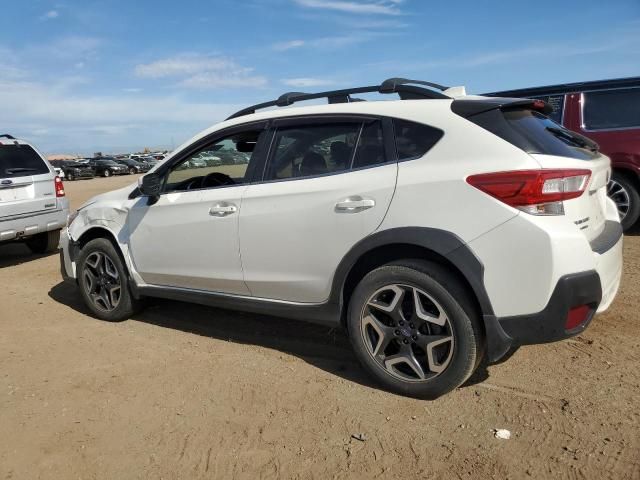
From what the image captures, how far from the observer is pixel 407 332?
3102 millimetres

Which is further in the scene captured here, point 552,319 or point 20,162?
point 20,162

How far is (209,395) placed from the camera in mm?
3359

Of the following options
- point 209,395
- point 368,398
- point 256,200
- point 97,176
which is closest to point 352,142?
point 256,200

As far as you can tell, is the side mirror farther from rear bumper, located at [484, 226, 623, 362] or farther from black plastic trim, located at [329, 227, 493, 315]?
rear bumper, located at [484, 226, 623, 362]

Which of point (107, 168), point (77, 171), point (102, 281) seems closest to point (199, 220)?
point (102, 281)

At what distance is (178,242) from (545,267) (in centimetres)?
263

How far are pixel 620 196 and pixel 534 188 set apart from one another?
478 centimetres

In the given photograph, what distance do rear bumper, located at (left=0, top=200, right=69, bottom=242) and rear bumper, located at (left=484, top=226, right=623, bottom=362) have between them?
6585 millimetres

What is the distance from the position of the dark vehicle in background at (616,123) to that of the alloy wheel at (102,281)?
5.38 m

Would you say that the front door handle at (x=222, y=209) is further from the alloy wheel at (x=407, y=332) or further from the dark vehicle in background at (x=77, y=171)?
the dark vehicle in background at (x=77, y=171)

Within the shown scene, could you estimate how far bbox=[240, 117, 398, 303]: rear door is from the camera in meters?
3.20

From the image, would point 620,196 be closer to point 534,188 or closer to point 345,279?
point 534,188

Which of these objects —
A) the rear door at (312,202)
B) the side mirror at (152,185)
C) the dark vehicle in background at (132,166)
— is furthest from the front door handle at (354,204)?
the dark vehicle in background at (132,166)

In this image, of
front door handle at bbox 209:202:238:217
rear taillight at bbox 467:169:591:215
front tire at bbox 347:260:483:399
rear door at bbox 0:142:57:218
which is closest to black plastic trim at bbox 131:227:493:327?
front tire at bbox 347:260:483:399
